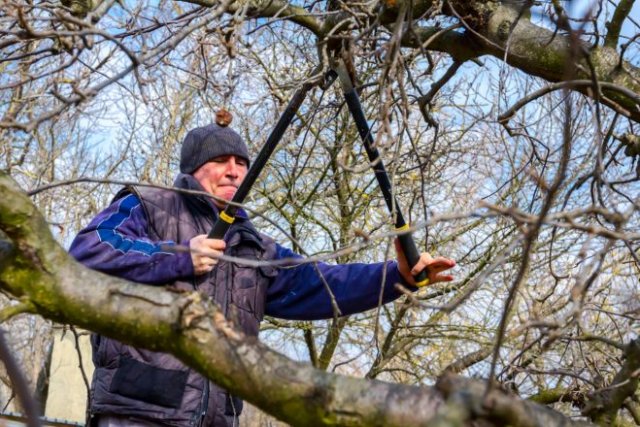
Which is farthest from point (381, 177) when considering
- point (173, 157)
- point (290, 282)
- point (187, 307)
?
point (173, 157)

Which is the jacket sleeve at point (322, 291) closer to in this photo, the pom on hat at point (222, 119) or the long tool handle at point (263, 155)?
the long tool handle at point (263, 155)

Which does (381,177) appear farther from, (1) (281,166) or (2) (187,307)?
(1) (281,166)

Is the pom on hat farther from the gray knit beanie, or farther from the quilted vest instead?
the quilted vest

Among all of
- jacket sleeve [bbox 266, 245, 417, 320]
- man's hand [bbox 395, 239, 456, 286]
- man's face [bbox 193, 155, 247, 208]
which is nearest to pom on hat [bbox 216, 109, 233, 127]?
man's face [bbox 193, 155, 247, 208]

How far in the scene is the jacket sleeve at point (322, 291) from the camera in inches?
138

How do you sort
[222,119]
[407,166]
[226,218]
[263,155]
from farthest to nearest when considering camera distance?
[407,166] < [222,119] < [226,218] < [263,155]

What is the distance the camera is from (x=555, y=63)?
3.42 m

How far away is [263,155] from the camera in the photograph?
9.41 ft

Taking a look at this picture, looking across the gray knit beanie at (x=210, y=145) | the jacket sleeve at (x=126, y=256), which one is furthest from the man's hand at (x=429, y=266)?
the gray knit beanie at (x=210, y=145)

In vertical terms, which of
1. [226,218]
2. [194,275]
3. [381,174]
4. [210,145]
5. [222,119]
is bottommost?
[194,275]

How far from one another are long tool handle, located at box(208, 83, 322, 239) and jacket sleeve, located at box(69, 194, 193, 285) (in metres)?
0.17

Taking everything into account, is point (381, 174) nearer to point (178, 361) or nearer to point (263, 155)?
point (263, 155)

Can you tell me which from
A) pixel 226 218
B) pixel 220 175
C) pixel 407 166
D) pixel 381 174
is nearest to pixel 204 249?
pixel 226 218

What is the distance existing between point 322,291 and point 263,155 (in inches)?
36.2
